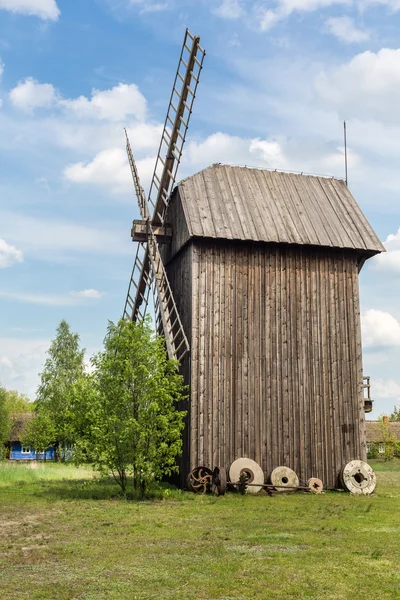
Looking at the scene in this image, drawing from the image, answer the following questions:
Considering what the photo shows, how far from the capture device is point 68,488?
23.6 metres

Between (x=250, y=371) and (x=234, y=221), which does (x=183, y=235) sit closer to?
(x=234, y=221)

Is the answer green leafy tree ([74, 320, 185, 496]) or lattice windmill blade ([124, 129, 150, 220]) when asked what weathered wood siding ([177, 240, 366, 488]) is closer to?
green leafy tree ([74, 320, 185, 496])

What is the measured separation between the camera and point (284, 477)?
22.6 metres

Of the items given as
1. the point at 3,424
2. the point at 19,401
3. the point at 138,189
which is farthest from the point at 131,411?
the point at 19,401

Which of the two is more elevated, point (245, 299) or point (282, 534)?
point (245, 299)

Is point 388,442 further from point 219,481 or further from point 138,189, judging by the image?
point 219,481

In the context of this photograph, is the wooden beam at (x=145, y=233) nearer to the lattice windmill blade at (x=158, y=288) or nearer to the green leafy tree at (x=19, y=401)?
the lattice windmill blade at (x=158, y=288)

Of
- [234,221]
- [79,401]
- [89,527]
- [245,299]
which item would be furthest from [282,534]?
[234,221]

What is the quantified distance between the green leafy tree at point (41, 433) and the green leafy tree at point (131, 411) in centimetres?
3202

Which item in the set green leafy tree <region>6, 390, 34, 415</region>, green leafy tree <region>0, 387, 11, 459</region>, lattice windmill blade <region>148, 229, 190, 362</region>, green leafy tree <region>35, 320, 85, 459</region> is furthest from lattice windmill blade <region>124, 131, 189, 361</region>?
green leafy tree <region>6, 390, 34, 415</region>

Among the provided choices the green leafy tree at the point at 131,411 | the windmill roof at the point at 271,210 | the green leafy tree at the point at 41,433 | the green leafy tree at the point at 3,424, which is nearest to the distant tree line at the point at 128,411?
the green leafy tree at the point at 131,411

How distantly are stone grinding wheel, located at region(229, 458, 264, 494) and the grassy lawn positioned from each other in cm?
157

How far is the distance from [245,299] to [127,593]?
15.7 m

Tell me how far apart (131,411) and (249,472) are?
4670mm
